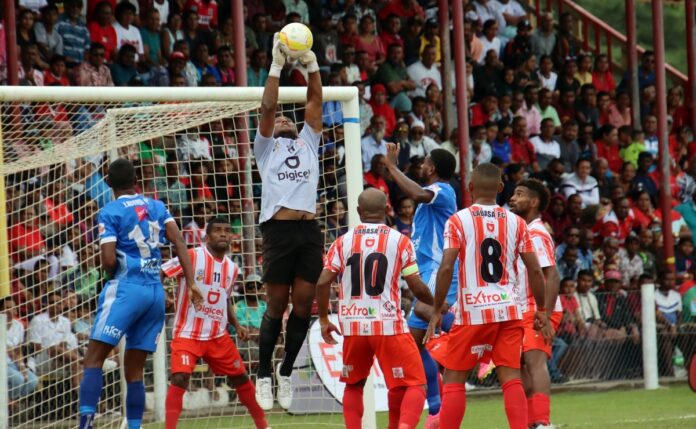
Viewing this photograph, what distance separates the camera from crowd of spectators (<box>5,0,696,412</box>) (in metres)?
12.3

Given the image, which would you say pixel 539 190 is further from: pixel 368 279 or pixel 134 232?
pixel 134 232

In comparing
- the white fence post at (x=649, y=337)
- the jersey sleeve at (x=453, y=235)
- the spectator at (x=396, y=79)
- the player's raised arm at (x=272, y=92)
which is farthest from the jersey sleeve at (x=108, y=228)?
the white fence post at (x=649, y=337)

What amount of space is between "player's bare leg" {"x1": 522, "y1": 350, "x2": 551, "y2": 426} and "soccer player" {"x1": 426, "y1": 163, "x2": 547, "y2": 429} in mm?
870

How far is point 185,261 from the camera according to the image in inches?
388

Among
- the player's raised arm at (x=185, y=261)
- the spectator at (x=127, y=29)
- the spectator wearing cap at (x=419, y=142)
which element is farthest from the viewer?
the spectator wearing cap at (x=419, y=142)

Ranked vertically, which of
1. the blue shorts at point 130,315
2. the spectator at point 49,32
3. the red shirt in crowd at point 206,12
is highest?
the red shirt in crowd at point 206,12

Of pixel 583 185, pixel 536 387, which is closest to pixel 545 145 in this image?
pixel 583 185

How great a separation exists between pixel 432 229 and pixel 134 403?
2.77m

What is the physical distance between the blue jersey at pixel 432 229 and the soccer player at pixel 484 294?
1558mm

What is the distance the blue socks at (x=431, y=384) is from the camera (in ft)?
33.5

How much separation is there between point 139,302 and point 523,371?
303cm

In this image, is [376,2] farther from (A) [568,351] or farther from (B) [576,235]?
(A) [568,351]

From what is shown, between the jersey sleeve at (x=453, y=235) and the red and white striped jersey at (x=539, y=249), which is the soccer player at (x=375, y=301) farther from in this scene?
the red and white striped jersey at (x=539, y=249)

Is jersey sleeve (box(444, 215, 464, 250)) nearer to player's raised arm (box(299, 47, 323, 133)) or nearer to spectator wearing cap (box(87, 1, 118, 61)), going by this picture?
player's raised arm (box(299, 47, 323, 133))
